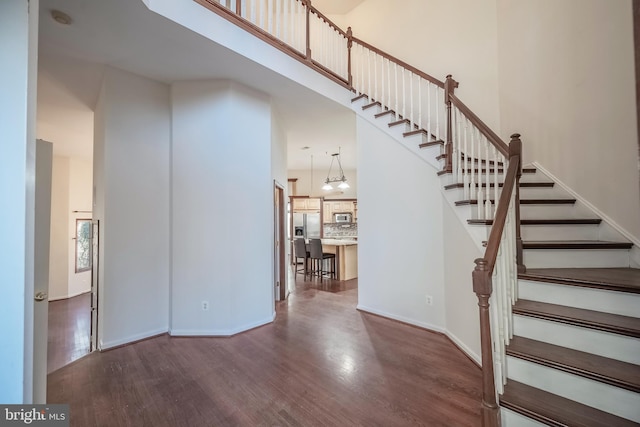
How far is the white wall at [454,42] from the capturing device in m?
3.71

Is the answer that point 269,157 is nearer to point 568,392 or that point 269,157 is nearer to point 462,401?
point 462,401

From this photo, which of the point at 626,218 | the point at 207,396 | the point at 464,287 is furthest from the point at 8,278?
the point at 626,218

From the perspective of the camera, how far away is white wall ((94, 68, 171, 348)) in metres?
3.00

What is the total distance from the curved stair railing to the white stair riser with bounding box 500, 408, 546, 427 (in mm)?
46

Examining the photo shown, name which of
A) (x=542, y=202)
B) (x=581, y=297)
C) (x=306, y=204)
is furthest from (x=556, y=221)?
(x=306, y=204)

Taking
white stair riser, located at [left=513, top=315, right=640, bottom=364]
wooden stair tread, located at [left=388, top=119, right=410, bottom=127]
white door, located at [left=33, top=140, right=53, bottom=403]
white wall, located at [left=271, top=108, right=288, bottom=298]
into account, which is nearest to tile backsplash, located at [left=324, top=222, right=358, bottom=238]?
white wall, located at [left=271, top=108, right=288, bottom=298]

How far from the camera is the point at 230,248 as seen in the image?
10.8ft

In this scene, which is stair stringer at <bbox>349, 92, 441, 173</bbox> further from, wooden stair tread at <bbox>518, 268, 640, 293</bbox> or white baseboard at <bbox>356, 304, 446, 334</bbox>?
white baseboard at <bbox>356, 304, 446, 334</bbox>

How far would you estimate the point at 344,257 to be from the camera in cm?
615

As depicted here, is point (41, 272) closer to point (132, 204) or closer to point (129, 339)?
point (132, 204)

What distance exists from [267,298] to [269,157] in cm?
194

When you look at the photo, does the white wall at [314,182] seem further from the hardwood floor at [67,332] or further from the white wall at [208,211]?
the hardwood floor at [67,332]

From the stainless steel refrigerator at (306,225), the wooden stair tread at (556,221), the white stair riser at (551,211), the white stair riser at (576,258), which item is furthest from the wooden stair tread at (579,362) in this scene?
the stainless steel refrigerator at (306,225)

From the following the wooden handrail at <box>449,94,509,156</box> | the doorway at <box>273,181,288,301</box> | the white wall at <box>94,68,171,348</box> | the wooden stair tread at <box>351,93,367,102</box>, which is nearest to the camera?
the wooden handrail at <box>449,94,509,156</box>
